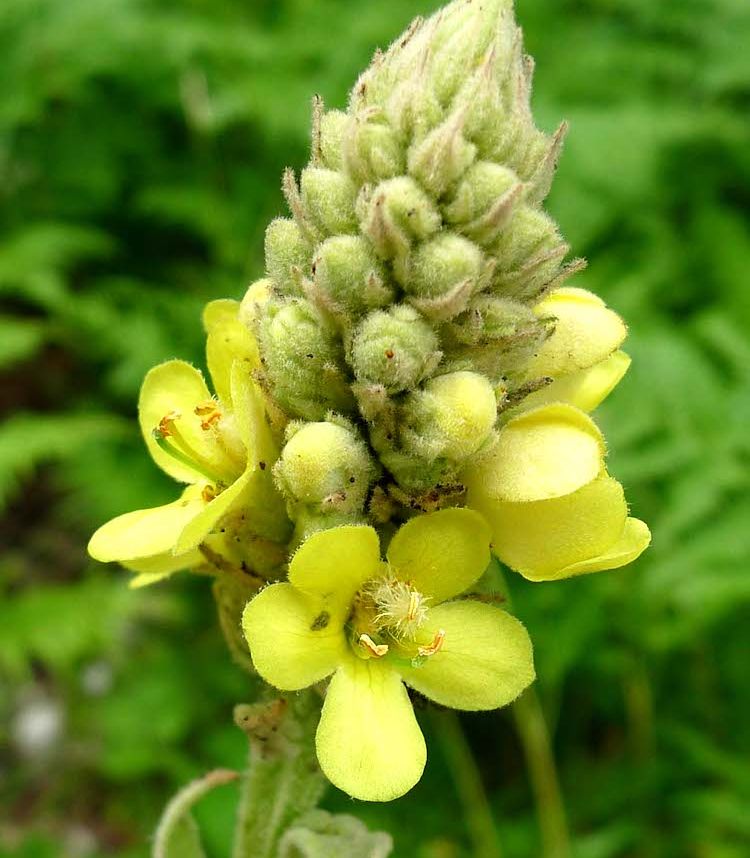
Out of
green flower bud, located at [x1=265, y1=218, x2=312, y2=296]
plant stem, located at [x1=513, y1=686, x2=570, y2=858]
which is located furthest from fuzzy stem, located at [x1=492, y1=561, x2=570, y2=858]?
green flower bud, located at [x1=265, y1=218, x2=312, y2=296]

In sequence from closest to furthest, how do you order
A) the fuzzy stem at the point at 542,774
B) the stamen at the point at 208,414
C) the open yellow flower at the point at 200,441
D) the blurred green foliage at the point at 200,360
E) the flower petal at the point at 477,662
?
the flower petal at the point at 477,662 → the open yellow flower at the point at 200,441 → the stamen at the point at 208,414 → the fuzzy stem at the point at 542,774 → the blurred green foliage at the point at 200,360

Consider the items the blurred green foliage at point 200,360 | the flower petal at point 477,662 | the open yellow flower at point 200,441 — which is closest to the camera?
the flower petal at point 477,662

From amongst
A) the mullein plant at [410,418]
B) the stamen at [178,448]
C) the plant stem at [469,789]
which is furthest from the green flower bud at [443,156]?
the plant stem at [469,789]

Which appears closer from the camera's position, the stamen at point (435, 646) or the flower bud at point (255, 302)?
the stamen at point (435, 646)

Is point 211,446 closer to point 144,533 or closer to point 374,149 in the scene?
point 144,533

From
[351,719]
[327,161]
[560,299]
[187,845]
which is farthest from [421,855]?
[327,161]

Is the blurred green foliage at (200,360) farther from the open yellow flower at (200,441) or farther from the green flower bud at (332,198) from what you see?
the green flower bud at (332,198)

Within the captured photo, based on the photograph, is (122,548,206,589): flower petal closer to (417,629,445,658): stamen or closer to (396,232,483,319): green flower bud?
(417,629,445,658): stamen
